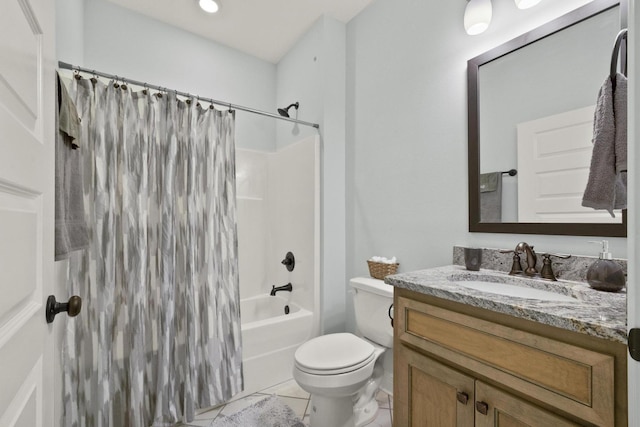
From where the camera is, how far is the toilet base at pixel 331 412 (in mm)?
1503

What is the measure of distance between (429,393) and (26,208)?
1.29m

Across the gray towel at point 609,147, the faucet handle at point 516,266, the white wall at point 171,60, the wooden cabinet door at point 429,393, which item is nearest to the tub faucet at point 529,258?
the faucet handle at point 516,266

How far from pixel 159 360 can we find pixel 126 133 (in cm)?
124

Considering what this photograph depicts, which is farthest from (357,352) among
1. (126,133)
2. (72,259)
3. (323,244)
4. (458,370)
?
(126,133)

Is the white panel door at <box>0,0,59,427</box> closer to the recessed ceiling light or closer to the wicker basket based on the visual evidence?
the wicker basket

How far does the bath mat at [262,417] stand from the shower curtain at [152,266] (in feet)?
0.43

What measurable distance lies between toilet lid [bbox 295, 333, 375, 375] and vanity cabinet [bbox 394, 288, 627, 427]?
30cm

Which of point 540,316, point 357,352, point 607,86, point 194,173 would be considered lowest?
point 357,352

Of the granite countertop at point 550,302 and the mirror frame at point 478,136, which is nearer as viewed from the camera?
the granite countertop at point 550,302

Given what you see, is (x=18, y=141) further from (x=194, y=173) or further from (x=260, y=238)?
(x=260, y=238)

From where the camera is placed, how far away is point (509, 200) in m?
1.38

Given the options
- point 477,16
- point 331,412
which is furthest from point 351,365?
point 477,16

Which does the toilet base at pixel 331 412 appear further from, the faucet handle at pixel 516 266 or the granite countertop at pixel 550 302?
the faucet handle at pixel 516 266

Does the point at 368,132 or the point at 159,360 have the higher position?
the point at 368,132
